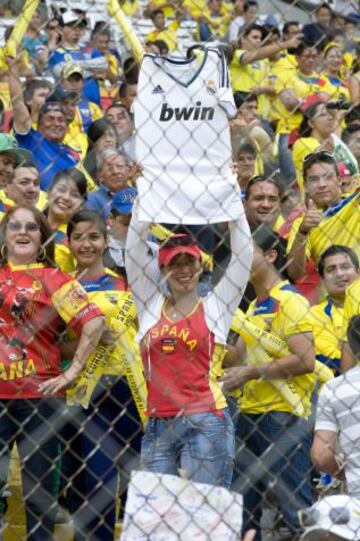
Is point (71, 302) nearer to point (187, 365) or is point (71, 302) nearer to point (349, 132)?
point (187, 365)

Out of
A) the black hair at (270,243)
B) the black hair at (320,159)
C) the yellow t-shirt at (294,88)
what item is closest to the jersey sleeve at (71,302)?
the black hair at (270,243)

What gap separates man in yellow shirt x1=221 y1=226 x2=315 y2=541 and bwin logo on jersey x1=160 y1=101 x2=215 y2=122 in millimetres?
855

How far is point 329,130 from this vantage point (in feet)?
26.9

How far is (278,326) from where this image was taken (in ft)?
19.5

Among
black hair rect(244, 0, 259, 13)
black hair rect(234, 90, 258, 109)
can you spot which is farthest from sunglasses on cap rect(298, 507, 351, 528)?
black hair rect(244, 0, 259, 13)

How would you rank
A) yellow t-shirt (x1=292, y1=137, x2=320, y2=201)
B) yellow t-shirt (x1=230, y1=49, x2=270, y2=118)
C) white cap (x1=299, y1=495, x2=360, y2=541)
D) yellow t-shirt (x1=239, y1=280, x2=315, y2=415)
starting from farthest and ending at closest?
yellow t-shirt (x1=230, y1=49, x2=270, y2=118), yellow t-shirt (x1=292, y1=137, x2=320, y2=201), yellow t-shirt (x1=239, y1=280, x2=315, y2=415), white cap (x1=299, y1=495, x2=360, y2=541)

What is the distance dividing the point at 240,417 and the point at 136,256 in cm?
113

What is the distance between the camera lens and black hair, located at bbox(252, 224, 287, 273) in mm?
6277

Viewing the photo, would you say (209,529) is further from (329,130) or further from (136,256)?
(329,130)

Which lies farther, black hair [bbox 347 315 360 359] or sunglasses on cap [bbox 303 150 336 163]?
sunglasses on cap [bbox 303 150 336 163]

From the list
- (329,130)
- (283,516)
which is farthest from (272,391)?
(329,130)

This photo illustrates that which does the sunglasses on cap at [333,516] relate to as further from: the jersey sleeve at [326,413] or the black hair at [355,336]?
the black hair at [355,336]

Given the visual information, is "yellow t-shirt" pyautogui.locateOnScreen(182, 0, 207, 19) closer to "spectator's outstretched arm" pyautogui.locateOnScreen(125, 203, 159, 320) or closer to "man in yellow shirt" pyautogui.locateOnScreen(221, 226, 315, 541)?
"man in yellow shirt" pyautogui.locateOnScreen(221, 226, 315, 541)

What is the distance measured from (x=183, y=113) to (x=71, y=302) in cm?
91
